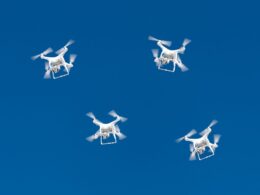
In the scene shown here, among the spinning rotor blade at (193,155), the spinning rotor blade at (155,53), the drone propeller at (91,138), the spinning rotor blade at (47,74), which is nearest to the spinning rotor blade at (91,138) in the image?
the drone propeller at (91,138)

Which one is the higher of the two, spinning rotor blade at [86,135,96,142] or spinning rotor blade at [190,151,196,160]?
spinning rotor blade at [86,135,96,142]

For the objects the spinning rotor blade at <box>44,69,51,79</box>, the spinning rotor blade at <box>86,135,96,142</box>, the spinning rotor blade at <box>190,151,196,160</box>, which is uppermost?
the spinning rotor blade at <box>44,69,51,79</box>

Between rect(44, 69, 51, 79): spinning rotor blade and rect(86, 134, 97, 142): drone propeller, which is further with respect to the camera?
rect(86, 134, 97, 142): drone propeller

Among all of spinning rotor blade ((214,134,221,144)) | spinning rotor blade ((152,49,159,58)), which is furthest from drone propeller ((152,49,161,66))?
spinning rotor blade ((214,134,221,144))

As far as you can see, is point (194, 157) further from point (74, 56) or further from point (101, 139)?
point (74, 56)

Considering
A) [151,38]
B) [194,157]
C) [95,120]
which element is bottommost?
[194,157]

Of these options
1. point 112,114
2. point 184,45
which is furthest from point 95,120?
point 184,45

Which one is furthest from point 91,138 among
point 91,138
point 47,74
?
point 47,74

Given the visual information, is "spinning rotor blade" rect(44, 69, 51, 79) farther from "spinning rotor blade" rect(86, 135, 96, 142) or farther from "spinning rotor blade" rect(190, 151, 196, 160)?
"spinning rotor blade" rect(190, 151, 196, 160)

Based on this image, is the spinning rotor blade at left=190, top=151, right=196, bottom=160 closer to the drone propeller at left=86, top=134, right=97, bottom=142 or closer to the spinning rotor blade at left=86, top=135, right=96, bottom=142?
the drone propeller at left=86, top=134, right=97, bottom=142

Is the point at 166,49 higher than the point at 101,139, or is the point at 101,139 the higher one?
the point at 166,49

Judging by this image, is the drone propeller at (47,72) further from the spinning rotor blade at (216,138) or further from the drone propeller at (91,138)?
the spinning rotor blade at (216,138)
